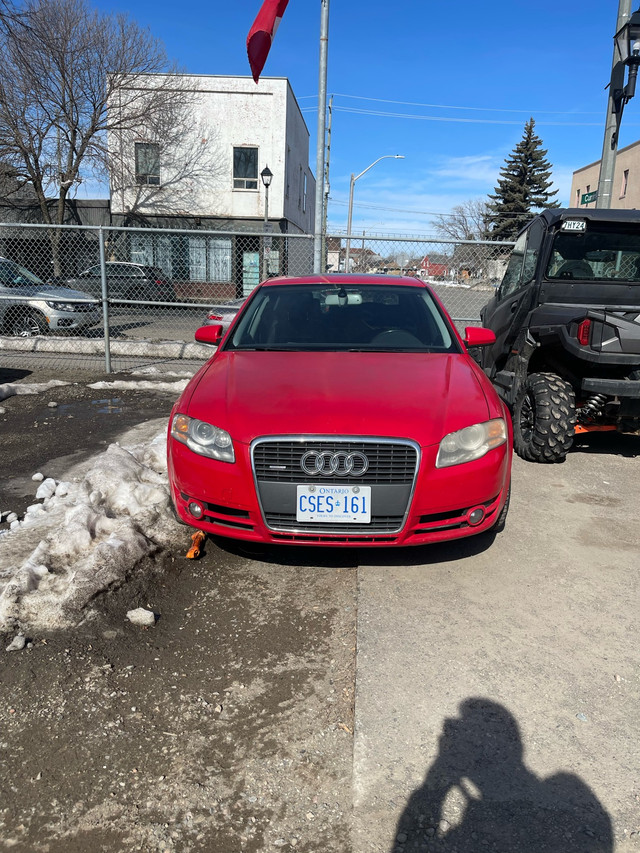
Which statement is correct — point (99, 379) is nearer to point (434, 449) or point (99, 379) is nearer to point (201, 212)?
point (434, 449)

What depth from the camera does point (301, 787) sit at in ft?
6.86

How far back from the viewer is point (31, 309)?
42.4 ft

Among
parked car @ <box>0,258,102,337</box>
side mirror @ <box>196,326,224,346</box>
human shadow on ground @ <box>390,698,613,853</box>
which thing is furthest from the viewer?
parked car @ <box>0,258,102,337</box>

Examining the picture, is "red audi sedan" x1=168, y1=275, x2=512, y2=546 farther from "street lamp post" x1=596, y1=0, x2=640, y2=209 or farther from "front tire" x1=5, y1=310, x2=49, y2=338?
"front tire" x1=5, y1=310, x2=49, y2=338

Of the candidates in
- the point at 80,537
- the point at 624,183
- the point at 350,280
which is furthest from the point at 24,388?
the point at 624,183

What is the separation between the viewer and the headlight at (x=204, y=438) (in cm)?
320

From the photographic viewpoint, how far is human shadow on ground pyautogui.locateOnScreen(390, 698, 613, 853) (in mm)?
1890

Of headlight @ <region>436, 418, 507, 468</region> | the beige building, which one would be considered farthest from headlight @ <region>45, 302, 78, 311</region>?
the beige building

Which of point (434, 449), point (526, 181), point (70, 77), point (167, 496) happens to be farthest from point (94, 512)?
point (526, 181)

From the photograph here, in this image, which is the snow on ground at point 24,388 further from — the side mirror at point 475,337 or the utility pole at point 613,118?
the utility pole at point 613,118

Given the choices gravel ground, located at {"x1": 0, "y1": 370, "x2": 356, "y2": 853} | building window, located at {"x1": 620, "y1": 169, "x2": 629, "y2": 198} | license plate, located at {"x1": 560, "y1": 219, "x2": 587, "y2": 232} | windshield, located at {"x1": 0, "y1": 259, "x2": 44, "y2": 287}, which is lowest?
gravel ground, located at {"x1": 0, "y1": 370, "x2": 356, "y2": 853}

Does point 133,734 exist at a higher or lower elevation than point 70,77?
lower

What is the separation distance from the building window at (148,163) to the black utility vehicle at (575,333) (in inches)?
999

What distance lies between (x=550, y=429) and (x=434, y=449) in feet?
8.53
